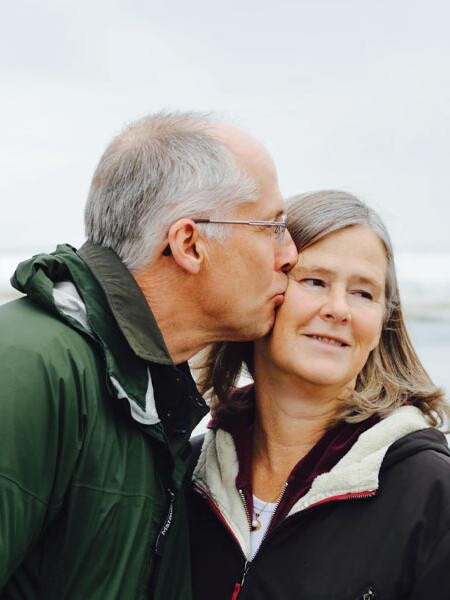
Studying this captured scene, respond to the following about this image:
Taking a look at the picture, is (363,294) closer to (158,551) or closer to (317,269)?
(317,269)

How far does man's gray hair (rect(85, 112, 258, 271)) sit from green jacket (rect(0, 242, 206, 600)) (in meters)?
0.10

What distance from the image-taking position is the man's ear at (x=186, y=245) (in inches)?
113

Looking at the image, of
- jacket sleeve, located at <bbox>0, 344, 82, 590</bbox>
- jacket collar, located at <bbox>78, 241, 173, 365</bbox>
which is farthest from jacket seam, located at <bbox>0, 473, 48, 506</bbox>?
jacket collar, located at <bbox>78, 241, 173, 365</bbox>

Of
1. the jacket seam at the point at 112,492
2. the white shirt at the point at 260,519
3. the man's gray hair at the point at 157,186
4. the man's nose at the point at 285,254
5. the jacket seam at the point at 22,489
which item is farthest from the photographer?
the man's nose at the point at 285,254

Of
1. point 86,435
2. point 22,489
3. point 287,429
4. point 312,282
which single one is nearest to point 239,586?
point 287,429

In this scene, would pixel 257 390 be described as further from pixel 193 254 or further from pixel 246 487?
pixel 193 254

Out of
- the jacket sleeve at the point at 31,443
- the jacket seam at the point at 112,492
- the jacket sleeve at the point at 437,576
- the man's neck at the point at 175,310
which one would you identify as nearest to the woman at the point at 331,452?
the jacket sleeve at the point at 437,576

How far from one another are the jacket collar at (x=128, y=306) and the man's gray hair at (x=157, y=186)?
101 mm

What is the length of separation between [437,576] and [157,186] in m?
1.33

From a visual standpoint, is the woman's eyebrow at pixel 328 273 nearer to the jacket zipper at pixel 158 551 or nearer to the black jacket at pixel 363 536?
the black jacket at pixel 363 536

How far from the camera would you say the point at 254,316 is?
10.1 ft

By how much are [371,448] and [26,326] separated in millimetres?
1094

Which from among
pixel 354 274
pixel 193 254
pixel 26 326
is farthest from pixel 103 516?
pixel 354 274

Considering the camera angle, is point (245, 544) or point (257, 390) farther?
point (257, 390)
